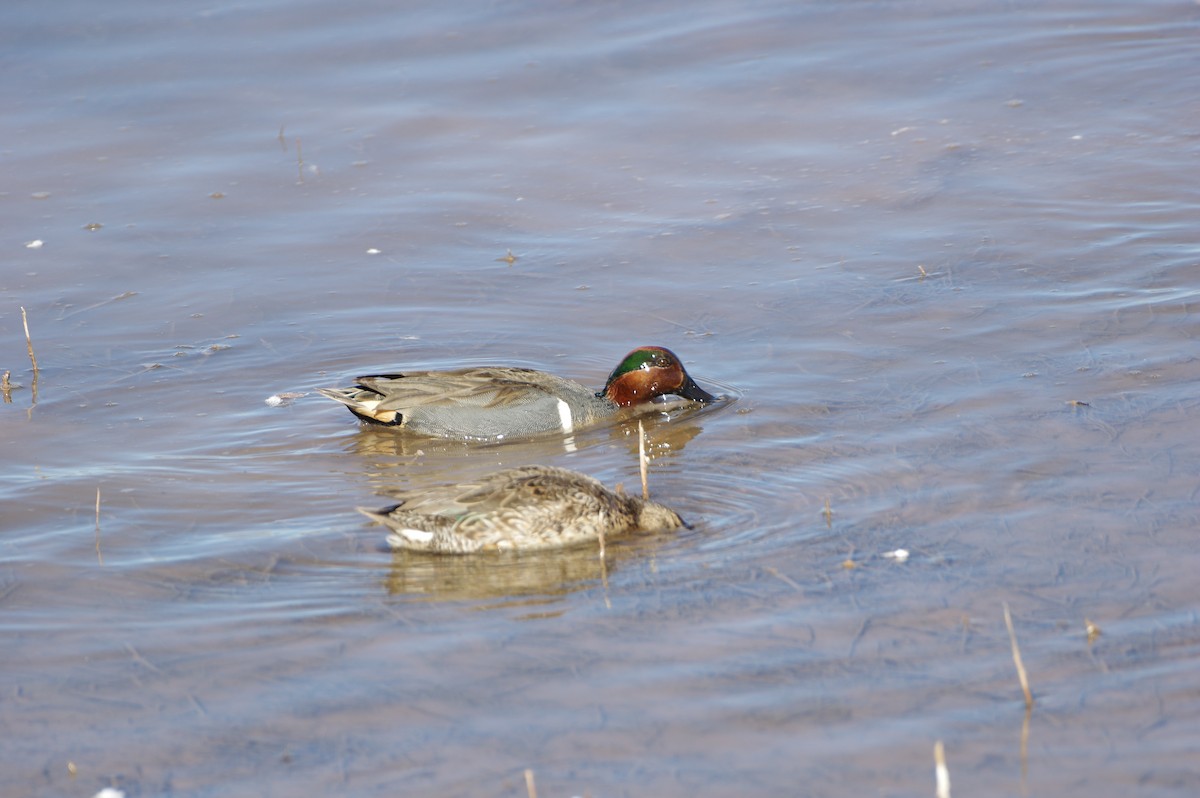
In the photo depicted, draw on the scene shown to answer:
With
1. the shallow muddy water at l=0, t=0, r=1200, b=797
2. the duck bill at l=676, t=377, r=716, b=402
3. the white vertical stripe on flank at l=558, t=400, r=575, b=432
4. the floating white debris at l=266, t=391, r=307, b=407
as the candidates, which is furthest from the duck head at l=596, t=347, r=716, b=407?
the floating white debris at l=266, t=391, r=307, b=407

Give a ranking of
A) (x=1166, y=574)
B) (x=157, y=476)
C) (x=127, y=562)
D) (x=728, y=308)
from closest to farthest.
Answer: (x=1166, y=574) → (x=127, y=562) → (x=157, y=476) → (x=728, y=308)

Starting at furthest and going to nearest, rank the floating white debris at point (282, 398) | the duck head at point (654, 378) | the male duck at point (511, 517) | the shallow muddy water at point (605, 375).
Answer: the floating white debris at point (282, 398), the duck head at point (654, 378), the male duck at point (511, 517), the shallow muddy water at point (605, 375)

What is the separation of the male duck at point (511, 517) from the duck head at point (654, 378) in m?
2.24

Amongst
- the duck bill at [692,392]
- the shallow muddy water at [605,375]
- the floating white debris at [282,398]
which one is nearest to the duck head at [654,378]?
the duck bill at [692,392]

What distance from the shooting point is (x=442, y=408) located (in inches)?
379

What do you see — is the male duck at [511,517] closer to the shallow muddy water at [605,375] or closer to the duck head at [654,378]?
the shallow muddy water at [605,375]

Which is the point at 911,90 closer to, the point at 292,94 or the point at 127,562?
the point at 292,94

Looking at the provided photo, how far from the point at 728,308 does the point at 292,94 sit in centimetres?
696

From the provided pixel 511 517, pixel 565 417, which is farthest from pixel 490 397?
pixel 511 517

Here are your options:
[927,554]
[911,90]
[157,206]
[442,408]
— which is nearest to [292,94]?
[157,206]

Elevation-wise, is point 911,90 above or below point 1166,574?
above

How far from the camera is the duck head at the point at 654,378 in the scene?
9.73m

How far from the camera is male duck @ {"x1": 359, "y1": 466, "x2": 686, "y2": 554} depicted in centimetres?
736

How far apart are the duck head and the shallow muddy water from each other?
0.79 feet
